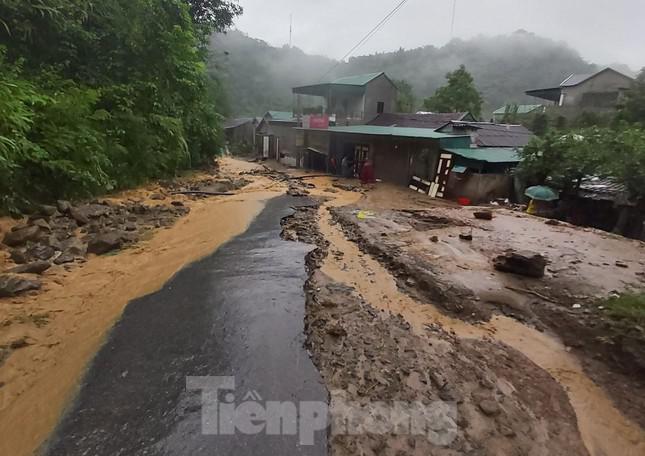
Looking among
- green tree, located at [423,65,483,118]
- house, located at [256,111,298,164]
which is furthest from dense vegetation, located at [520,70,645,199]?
house, located at [256,111,298,164]

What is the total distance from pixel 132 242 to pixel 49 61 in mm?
8419

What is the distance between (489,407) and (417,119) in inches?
756

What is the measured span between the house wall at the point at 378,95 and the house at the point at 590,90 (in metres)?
12.5

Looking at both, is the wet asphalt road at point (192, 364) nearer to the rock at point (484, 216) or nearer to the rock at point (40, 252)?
the rock at point (40, 252)

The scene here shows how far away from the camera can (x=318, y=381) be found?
13.1ft

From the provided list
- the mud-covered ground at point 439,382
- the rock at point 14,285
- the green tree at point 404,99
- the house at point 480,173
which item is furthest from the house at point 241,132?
the mud-covered ground at point 439,382

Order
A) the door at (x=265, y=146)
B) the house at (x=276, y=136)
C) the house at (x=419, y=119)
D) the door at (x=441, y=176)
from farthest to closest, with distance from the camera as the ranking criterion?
the door at (x=265, y=146) < the house at (x=276, y=136) < the house at (x=419, y=119) < the door at (x=441, y=176)

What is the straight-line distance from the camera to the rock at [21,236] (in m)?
7.12

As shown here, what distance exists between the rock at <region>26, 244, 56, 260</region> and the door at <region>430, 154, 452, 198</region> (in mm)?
13651

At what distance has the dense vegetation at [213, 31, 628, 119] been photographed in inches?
2116

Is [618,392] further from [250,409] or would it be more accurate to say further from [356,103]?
[356,103]

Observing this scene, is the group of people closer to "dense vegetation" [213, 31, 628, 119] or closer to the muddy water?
the muddy water

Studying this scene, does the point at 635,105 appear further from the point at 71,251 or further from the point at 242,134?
the point at 242,134

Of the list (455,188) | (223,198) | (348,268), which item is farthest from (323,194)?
(348,268)
